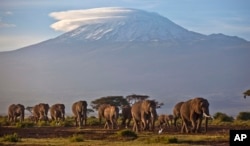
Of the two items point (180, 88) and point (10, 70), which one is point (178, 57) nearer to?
point (180, 88)

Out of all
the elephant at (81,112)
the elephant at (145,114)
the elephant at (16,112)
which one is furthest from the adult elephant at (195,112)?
the elephant at (16,112)

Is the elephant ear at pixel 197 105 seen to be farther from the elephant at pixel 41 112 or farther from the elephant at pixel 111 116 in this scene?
the elephant at pixel 41 112

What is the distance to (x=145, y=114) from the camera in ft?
121

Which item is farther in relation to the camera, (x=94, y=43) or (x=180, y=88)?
(x=94, y=43)

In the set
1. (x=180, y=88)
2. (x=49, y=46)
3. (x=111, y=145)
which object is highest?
(x=49, y=46)

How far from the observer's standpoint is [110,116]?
137 ft

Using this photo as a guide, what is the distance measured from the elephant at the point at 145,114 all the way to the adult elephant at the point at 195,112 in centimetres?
162

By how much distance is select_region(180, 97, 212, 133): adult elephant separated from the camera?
33.7 meters

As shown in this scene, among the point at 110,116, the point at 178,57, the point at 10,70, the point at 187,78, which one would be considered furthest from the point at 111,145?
the point at 178,57

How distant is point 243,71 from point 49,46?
138 ft

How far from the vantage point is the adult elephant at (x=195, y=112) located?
3372cm

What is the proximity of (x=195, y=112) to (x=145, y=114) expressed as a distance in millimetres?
3469

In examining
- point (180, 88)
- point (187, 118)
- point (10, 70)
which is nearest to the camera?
point (187, 118)

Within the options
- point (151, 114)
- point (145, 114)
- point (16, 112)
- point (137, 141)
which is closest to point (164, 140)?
point (137, 141)
